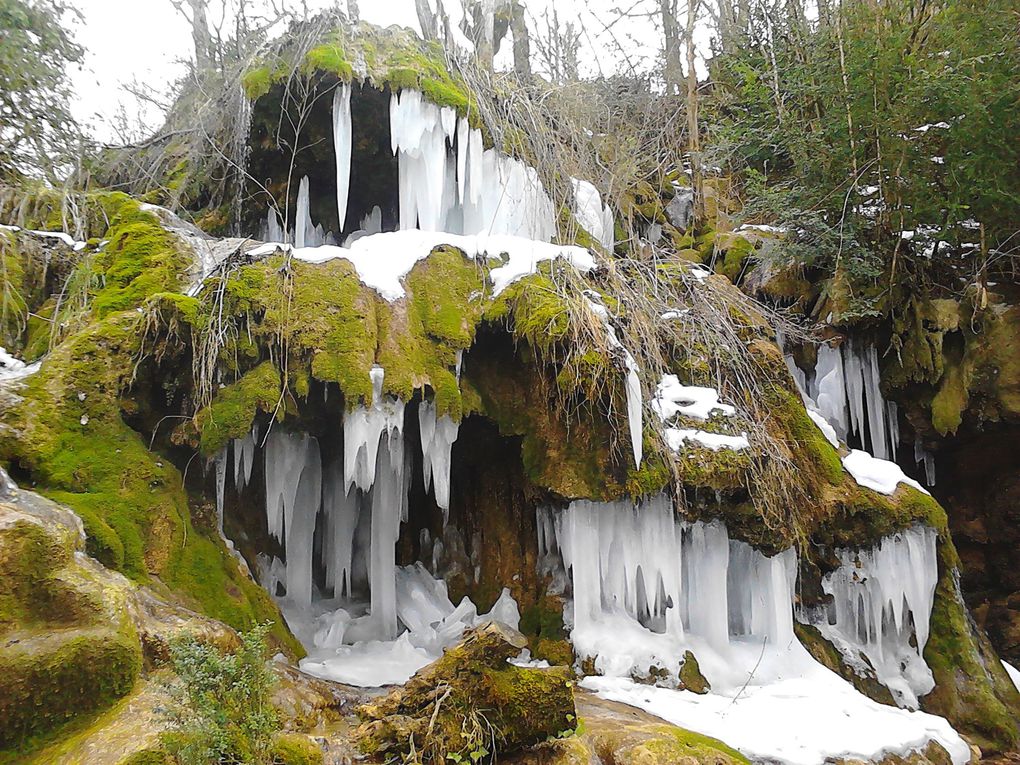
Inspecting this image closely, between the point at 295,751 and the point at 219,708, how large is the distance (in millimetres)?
812

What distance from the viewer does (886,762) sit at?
4656mm

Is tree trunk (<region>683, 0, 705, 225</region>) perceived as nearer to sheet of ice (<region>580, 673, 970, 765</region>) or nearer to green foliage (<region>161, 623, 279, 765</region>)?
sheet of ice (<region>580, 673, 970, 765</region>)

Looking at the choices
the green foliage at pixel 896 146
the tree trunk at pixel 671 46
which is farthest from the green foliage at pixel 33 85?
the tree trunk at pixel 671 46

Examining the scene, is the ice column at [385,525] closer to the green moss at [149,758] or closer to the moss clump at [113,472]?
the moss clump at [113,472]

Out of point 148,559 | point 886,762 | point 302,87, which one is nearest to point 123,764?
point 148,559

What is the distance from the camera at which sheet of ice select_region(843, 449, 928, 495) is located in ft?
23.3

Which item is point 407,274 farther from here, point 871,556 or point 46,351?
point 871,556

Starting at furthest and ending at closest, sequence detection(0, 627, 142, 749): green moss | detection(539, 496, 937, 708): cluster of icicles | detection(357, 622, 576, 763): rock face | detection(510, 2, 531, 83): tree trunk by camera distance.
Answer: detection(510, 2, 531, 83): tree trunk < detection(539, 496, 937, 708): cluster of icicles < detection(357, 622, 576, 763): rock face < detection(0, 627, 142, 749): green moss

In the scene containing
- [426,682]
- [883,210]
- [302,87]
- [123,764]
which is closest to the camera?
[123,764]

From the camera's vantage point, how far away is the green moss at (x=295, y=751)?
131 inches

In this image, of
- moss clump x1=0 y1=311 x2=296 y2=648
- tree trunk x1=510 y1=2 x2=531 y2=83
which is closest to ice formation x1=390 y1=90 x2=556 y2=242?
moss clump x1=0 y1=311 x2=296 y2=648

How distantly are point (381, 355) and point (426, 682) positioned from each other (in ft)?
8.89

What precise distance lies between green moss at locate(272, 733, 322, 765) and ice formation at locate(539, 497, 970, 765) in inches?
103

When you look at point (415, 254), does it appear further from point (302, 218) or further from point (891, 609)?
point (891, 609)
